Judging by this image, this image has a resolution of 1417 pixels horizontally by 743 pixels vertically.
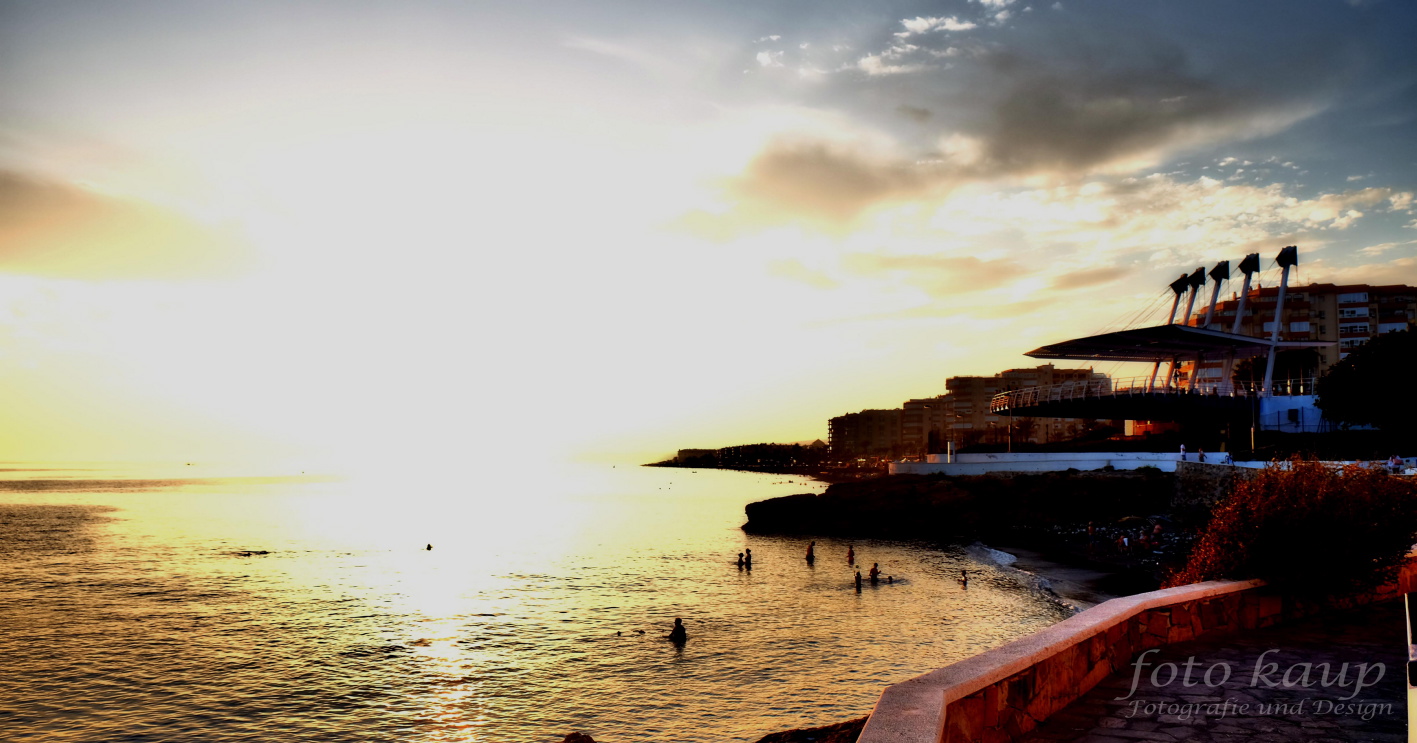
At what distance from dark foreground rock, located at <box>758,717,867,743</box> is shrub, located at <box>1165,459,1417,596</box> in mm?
5541

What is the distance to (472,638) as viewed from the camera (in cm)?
3350

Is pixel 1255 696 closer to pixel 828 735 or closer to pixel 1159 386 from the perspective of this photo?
pixel 828 735

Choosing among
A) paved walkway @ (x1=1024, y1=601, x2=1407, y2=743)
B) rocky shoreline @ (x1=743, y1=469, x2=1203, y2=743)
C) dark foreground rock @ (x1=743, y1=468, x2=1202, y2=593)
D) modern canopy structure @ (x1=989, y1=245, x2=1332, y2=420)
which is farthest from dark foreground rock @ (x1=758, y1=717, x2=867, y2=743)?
modern canopy structure @ (x1=989, y1=245, x2=1332, y2=420)

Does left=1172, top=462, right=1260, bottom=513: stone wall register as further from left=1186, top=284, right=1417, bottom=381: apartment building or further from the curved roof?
left=1186, top=284, right=1417, bottom=381: apartment building

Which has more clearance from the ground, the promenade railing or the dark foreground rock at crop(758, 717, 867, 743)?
the promenade railing

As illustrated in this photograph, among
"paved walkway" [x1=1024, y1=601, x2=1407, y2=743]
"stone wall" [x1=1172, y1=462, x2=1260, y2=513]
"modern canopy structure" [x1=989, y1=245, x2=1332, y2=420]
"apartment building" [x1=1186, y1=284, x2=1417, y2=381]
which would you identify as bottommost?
"stone wall" [x1=1172, y1=462, x2=1260, y2=513]

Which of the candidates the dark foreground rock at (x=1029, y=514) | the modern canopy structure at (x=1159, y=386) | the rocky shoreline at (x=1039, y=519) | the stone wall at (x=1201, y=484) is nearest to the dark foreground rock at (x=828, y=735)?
the rocky shoreline at (x=1039, y=519)

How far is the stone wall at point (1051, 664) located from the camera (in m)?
4.80

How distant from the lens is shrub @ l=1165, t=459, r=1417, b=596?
10.7m

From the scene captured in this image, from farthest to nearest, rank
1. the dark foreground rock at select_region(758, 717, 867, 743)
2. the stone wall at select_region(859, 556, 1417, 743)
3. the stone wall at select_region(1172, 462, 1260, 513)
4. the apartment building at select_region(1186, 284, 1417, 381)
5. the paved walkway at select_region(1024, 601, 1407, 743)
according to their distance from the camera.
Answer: the apartment building at select_region(1186, 284, 1417, 381), the stone wall at select_region(1172, 462, 1260, 513), the dark foreground rock at select_region(758, 717, 867, 743), the paved walkway at select_region(1024, 601, 1407, 743), the stone wall at select_region(859, 556, 1417, 743)

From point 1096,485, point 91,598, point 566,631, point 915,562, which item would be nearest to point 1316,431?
point 1096,485

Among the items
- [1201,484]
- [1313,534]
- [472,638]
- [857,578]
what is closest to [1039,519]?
[1201,484]

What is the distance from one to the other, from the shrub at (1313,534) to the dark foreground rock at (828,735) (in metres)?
5.54

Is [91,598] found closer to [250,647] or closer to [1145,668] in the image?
[250,647]
